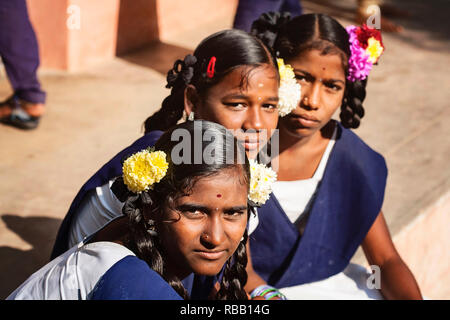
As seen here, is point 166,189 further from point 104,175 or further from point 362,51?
point 362,51

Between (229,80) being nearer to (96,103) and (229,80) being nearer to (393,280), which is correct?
(393,280)

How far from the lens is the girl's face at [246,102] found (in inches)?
101

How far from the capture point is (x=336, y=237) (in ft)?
10.0

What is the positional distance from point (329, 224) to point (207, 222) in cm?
111

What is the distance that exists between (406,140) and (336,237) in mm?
2199

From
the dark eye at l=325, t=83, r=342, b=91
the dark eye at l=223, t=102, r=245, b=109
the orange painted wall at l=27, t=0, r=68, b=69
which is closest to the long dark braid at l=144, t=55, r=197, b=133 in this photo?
the dark eye at l=223, t=102, r=245, b=109

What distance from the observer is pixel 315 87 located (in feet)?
9.25

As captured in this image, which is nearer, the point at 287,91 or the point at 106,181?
the point at 106,181

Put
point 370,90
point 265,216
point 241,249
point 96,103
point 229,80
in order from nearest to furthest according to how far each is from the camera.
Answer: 1. point 241,249
2. point 229,80
3. point 265,216
4. point 96,103
5. point 370,90

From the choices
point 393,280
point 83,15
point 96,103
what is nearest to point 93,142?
point 96,103

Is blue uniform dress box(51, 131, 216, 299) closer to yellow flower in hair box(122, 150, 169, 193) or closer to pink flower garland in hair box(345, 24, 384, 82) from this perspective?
yellow flower in hair box(122, 150, 169, 193)

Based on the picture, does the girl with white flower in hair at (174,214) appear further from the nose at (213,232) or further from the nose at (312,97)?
the nose at (312,97)

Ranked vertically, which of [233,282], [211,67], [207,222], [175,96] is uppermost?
[211,67]

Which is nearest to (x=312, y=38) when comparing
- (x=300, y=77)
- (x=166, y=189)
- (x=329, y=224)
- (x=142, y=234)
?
(x=300, y=77)
